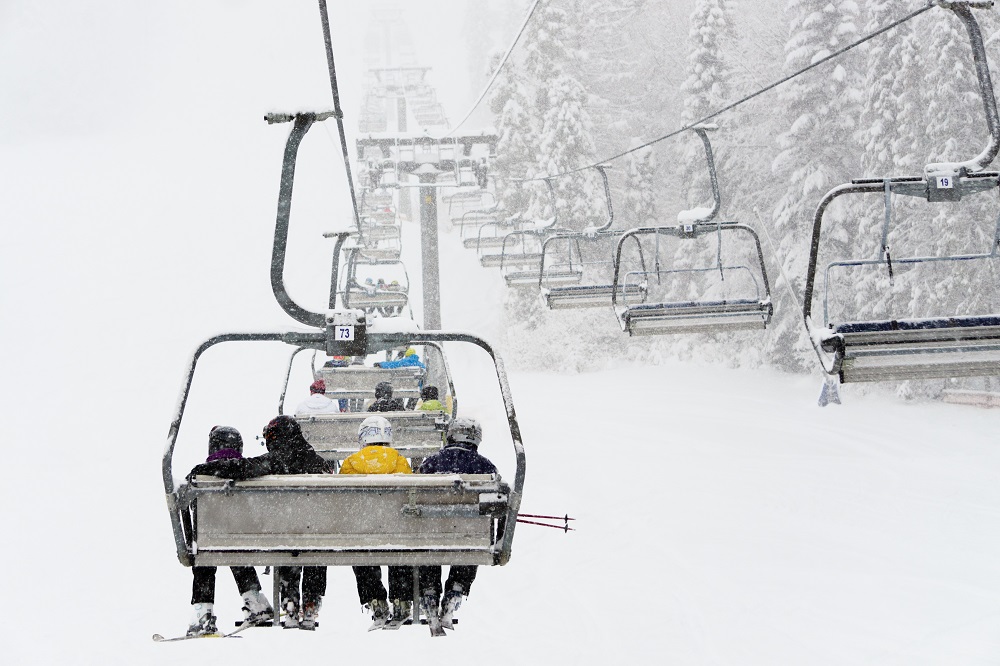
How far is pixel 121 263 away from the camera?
126ft

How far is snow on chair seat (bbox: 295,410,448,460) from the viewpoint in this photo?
26.1ft

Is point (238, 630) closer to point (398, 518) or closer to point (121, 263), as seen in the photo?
point (398, 518)

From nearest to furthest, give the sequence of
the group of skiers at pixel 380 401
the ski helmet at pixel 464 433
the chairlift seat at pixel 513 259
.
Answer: the ski helmet at pixel 464 433
the group of skiers at pixel 380 401
the chairlift seat at pixel 513 259

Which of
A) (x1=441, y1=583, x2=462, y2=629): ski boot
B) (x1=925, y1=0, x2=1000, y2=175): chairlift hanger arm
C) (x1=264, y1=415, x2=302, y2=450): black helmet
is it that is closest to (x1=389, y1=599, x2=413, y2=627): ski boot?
(x1=441, y1=583, x2=462, y2=629): ski boot

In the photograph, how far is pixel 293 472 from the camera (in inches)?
232

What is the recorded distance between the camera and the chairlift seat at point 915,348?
5605mm

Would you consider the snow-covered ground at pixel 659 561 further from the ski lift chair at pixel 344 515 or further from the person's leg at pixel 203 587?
the ski lift chair at pixel 344 515

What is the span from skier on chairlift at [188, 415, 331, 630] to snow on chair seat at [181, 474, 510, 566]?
2.03 ft

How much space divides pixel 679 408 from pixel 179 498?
55.5 ft

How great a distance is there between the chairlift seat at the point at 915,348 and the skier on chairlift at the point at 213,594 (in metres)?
3.77

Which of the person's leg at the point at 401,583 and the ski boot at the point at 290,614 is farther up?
the person's leg at the point at 401,583

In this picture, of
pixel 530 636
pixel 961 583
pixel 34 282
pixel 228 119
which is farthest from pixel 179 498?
pixel 228 119

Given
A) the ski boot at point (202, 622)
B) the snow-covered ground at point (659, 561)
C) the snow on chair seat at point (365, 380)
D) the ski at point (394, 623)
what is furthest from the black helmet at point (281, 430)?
the snow on chair seat at point (365, 380)

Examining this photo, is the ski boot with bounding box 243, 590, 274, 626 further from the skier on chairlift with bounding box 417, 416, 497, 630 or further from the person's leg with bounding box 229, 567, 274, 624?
the skier on chairlift with bounding box 417, 416, 497, 630
